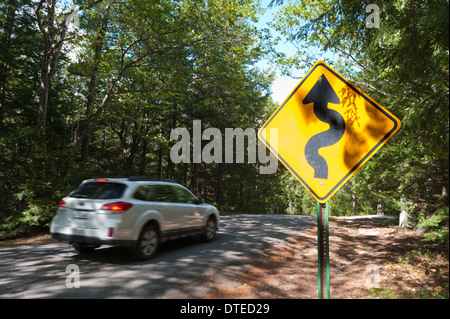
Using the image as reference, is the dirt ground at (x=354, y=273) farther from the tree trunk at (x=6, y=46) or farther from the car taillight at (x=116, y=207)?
the tree trunk at (x=6, y=46)

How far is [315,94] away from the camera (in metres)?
3.07

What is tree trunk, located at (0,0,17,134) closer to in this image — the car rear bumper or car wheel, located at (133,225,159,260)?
the car rear bumper

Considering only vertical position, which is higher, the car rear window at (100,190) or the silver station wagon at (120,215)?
the car rear window at (100,190)

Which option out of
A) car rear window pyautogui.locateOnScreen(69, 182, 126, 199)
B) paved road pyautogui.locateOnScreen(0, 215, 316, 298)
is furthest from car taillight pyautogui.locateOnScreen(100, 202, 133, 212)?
paved road pyautogui.locateOnScreen(0, 215, 316, 298)

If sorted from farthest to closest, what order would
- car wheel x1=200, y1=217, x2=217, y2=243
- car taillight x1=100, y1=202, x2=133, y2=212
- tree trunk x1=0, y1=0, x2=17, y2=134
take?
tree trunk x1=0, y1=0, x2=17, y2=134, car wheel x1=200, y1=217, x2=217, y2=243, car taillight x1=100, y1=202, x2=133, y2=212

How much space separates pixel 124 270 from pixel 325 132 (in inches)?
178

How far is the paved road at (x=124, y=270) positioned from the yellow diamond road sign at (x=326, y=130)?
2673 mm

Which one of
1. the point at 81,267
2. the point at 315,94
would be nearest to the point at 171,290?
the point at 81,267

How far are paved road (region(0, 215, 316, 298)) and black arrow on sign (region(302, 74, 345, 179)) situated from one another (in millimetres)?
2755

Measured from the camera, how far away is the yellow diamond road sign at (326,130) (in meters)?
2.76

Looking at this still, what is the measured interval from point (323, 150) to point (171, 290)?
320 cm

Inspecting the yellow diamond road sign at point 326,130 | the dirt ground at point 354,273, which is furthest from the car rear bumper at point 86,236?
the yellow diamond road sign at point 326,130

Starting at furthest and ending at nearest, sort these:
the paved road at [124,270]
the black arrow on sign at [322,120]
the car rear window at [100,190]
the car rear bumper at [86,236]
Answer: the car rear window at [100,190] < the car rear bumper at [86,236] < the paved road at [124,270] < the black arrow on sign at [322,120]

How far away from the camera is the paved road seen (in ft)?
14.0
